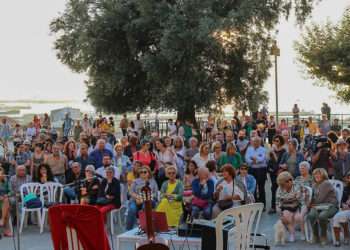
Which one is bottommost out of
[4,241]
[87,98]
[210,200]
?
[4,241]

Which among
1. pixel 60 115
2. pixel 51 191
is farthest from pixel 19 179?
pixel 60 115

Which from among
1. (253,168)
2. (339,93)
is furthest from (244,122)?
(339,93)

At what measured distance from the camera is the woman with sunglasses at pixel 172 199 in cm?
940

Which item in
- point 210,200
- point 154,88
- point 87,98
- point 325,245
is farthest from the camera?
point 87,98

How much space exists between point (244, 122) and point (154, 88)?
5.58 meters

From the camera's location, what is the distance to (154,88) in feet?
78.8

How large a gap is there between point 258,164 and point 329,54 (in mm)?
14173

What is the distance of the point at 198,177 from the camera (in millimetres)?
10062

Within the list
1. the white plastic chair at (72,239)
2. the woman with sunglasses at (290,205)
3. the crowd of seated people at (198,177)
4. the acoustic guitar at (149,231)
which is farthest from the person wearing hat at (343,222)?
the white plastic chair at (72,239)

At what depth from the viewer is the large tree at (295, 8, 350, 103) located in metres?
24.4

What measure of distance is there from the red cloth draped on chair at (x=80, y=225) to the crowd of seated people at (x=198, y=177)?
7.34 feet

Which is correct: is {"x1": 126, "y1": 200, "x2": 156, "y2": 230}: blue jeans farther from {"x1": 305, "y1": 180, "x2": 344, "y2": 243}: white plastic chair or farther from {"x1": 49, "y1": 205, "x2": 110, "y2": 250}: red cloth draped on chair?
{"x1": 49, "y1": 205, "x2": 110, "y2": 250}: red cloth draped on chair

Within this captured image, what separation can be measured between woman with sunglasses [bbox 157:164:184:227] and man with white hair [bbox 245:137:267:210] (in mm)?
2231

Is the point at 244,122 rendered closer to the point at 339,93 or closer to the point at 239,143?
the point at 239,143
